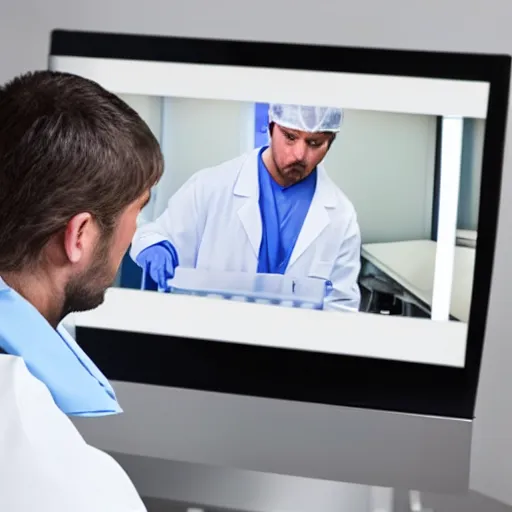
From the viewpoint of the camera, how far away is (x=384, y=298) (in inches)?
49.0

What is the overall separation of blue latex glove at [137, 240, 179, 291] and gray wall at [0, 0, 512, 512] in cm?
36

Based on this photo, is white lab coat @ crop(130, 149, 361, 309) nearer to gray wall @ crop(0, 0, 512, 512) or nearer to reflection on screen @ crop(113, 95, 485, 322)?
reflection on screen @ crop(113, 95, 485, 322)

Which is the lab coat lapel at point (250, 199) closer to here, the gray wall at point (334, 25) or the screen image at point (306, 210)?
the screen image at point (306, 210)

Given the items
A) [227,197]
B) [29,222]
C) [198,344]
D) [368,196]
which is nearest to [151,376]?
[198,344]

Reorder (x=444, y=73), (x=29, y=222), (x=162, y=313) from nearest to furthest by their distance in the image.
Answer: (x=29, y=222)
(x=444, y=73)
(x=162, y=313)

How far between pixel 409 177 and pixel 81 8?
632 mm

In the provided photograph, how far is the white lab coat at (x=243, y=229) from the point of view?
4.15ft

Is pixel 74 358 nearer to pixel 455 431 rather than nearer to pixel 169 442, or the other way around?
pixel 169 442

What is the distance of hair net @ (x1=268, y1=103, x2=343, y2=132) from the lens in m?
1.25

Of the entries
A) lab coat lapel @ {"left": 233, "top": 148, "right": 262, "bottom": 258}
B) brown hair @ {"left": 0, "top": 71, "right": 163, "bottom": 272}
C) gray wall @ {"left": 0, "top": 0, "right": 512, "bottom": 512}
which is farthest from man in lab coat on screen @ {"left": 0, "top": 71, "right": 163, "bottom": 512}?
gray wall @ {"left": 0, "top": 0, "right": 512, "bottom": 512}

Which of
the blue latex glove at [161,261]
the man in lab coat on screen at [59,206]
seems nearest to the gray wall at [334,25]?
the blue latex glove at [161,261]

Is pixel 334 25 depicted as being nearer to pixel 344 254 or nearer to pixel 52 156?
pixel 344 254

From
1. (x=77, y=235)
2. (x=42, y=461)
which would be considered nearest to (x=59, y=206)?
(x=77, y=235)

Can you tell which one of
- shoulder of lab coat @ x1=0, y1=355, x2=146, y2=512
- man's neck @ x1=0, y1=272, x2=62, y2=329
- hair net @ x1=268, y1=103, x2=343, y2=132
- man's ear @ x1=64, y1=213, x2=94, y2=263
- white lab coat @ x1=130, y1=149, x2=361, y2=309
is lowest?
shoulder of lab coat @ x1=0, y1=355, x2=146, y2=512
